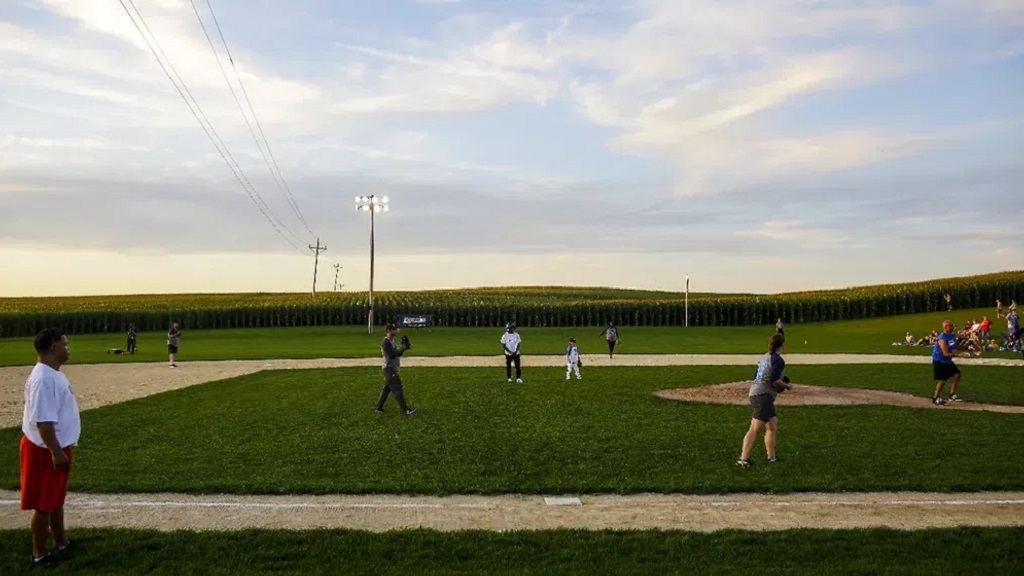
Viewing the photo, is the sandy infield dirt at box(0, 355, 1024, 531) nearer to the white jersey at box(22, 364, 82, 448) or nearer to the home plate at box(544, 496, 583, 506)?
the home plate at box(544, 496, 583, 506)

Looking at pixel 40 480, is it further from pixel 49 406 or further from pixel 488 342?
pixel 488 342

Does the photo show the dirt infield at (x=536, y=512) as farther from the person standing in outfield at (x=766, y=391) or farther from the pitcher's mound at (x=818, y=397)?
the pitcher's mound at (x=818, y=397)

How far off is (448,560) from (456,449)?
241 inches

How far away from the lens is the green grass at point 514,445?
38.7ft

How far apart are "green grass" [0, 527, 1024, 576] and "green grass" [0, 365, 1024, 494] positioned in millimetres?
2296

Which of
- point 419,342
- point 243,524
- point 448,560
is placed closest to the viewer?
point 448,560

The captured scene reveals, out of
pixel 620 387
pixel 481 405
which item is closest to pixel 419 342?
pixel 620 387

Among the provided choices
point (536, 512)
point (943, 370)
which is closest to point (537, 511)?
point (536, 512)

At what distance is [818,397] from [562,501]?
1301 cm

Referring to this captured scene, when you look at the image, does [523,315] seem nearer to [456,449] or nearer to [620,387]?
[620,387]

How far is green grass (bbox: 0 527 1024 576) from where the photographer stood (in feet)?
26.5

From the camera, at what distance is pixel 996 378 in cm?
2825

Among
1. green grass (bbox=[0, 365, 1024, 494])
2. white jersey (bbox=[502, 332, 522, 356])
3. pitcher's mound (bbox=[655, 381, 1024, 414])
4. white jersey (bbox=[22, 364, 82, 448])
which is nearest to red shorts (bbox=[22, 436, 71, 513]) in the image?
white jersey (bbox=[22, 364, 82, 448])

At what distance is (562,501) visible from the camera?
10820 mm
